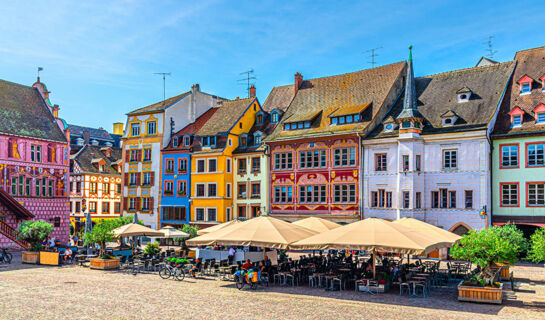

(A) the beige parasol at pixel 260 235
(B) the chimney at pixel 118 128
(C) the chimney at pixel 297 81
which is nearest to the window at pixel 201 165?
(C) the chimney at pixel 297 81

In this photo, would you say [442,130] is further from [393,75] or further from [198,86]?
[198,86]

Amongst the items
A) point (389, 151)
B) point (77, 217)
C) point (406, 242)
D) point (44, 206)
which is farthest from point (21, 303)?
point (77, 217)

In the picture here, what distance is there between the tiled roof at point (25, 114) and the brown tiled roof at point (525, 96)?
38.9 meters

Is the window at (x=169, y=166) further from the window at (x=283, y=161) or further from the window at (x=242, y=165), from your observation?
the window at (x=283, y=161)

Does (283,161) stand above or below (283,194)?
above

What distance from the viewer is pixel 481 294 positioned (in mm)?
18609

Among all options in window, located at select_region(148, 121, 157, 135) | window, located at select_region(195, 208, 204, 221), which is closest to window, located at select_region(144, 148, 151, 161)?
window, located at select_region(148, 121, 157, 135)

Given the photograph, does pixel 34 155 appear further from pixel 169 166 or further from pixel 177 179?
pixel 177 179

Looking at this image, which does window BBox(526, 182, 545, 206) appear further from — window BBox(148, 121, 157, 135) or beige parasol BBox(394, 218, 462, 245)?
window BBox(148, 121, 157, 135)

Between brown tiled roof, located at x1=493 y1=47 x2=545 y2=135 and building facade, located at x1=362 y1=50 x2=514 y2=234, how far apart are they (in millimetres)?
667

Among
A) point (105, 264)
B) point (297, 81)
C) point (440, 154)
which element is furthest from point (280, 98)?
point (105, 264)

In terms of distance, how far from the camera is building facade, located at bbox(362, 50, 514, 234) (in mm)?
35875

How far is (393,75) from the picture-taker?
4347 centimetres

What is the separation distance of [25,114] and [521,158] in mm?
42040
